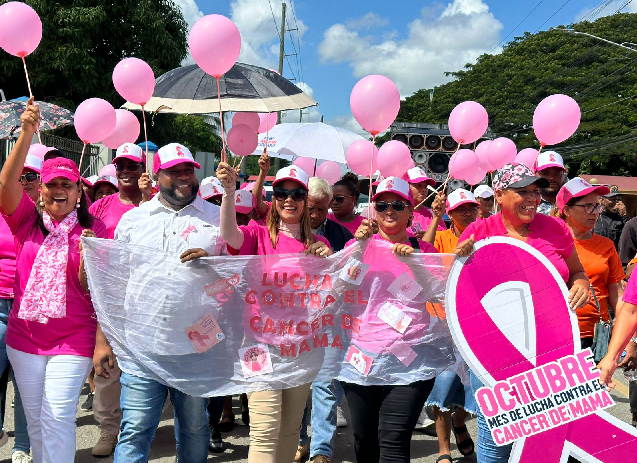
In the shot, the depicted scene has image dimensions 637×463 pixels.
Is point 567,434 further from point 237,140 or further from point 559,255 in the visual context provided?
point 237,140

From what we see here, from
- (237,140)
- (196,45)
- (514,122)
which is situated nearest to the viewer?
(196,45)

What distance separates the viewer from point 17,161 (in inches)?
139

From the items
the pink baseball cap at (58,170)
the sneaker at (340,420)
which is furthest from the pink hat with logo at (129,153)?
the sneaker at (340,420)

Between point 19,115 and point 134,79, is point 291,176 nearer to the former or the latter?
point 134,79

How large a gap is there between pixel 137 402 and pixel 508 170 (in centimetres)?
235

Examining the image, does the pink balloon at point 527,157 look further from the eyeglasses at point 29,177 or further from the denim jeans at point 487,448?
the eyeglasses at point 29,177

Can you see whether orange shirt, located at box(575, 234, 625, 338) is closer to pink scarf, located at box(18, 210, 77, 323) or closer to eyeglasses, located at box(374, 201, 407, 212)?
eyeglasses, located at box(374, 201, 407, 212)

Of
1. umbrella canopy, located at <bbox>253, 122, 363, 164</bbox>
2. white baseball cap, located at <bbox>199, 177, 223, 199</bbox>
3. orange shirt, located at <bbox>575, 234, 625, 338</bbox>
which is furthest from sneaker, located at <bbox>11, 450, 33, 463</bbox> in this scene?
umbrella canopy, located at <bbox>253, 122, 363, 164</bbox>

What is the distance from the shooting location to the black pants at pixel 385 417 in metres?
3.65

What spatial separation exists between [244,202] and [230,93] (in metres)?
0.85

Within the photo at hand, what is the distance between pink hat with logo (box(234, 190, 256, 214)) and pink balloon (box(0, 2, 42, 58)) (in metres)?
1.84

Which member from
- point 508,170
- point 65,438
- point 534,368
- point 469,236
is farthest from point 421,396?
point 65,438

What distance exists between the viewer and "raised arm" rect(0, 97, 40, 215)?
3518mm

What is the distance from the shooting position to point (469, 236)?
3.82 m
